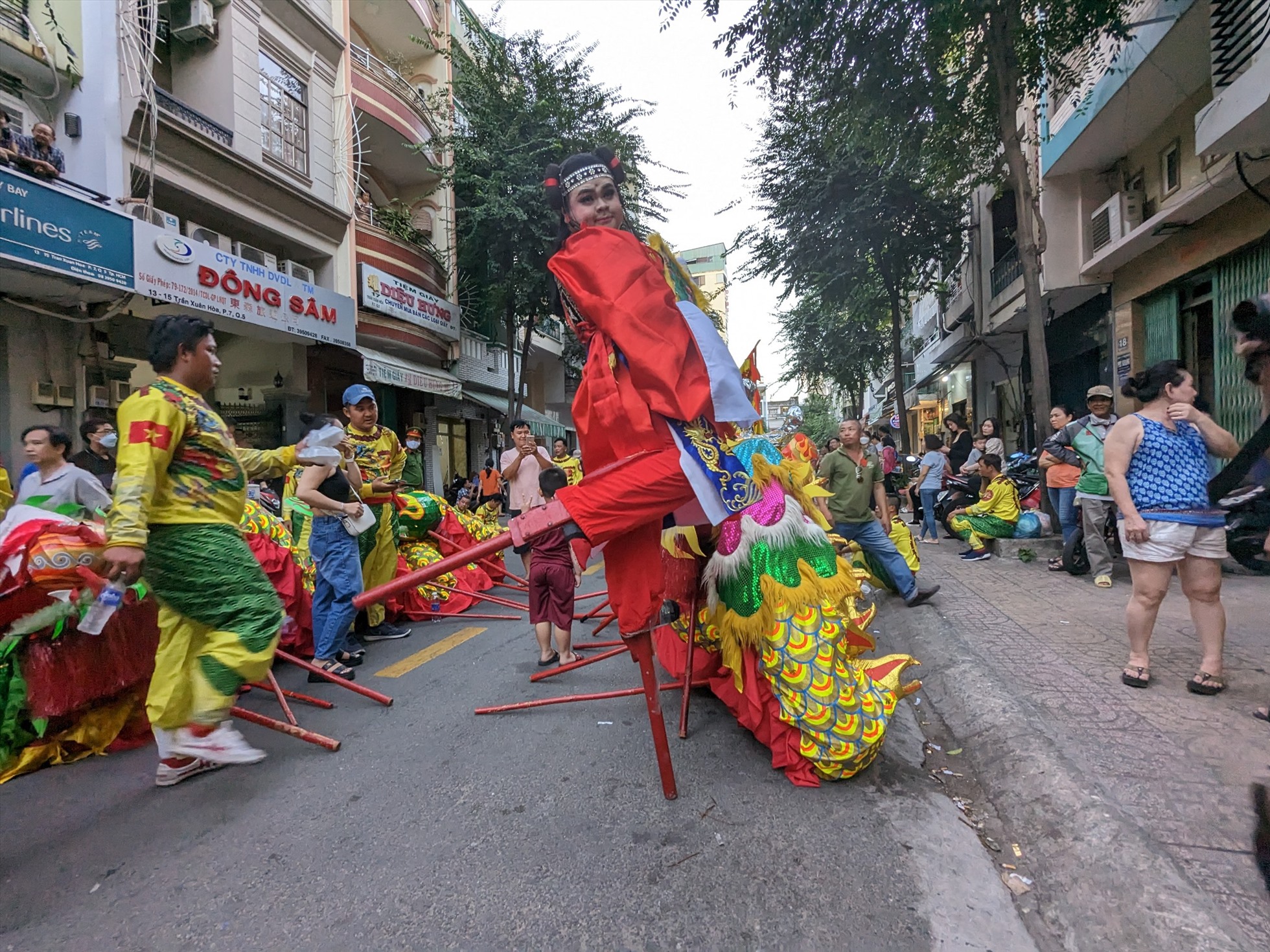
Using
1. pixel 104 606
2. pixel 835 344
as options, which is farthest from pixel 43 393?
pixel 835 344

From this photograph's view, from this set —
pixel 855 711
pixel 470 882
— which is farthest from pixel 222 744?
pixel 855 711

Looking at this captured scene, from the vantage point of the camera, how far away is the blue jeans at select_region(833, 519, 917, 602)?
5285 millimetres

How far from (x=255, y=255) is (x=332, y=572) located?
396 inches

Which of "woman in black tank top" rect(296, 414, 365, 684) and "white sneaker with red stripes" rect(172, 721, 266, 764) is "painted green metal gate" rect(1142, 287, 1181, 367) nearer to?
"woman in black tank top" rect(296, 414, 365, 684)

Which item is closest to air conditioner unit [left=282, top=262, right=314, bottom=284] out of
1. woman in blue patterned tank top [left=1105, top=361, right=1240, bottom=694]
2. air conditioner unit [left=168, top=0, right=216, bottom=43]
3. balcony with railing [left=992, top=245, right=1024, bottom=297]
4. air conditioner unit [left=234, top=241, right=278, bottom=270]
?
air conditioner unit [left=234, top=241, right=278, bottom=270]

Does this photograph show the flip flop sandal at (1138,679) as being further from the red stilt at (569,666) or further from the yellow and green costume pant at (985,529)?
the yellow and green costume pant at (985,529)

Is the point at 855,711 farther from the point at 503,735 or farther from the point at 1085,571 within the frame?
the point at 1085,571

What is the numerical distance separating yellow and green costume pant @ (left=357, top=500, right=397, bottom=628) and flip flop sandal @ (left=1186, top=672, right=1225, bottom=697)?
4909mm

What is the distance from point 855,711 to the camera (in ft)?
7.96

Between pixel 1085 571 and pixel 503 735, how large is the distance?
5872 mm

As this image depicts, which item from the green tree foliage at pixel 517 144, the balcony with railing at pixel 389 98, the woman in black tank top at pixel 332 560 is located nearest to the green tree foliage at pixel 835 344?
the green tree foliage at pixel 517 144

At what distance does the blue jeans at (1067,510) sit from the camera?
6.55 meters

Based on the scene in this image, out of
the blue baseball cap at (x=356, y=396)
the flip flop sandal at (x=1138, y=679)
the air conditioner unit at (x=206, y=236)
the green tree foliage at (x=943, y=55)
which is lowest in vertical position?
the flip flop sandal at (x=1138, y=679)

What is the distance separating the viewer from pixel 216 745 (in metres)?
2.37
